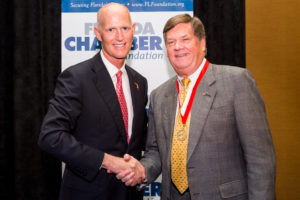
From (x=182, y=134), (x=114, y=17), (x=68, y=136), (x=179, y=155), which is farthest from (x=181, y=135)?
(x=114, y=17)

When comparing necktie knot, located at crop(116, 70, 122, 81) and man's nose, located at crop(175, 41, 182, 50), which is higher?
man's nose, located at crop(175, 41, 182, 50)

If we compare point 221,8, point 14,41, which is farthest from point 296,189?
point 14,41

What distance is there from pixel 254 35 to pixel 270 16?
0.92 feet

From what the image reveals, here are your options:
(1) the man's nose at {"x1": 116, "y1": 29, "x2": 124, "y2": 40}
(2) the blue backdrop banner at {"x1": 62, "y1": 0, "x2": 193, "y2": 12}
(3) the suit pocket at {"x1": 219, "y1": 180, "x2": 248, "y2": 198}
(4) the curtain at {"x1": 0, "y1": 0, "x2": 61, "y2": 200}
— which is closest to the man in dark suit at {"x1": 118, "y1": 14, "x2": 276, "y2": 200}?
(3) the suit pocket at {"x1": 219, "y1": 180, "x2": 248, "y2": 198}

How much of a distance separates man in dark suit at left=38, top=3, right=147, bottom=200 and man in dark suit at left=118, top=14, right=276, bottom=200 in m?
0.18

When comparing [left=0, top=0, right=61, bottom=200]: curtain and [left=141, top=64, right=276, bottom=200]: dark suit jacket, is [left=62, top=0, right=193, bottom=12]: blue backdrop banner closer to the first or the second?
[left=0, top=0, right=61, bottom=200]: curtain

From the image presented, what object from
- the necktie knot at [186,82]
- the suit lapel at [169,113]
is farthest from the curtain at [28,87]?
the necktie knot at [186,82]

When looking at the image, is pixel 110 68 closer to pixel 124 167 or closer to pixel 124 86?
pixel 124 86

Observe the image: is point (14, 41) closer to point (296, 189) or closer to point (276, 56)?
point (276, 56)

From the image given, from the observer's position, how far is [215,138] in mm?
1634

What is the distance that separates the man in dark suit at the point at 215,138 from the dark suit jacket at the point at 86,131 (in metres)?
0.18

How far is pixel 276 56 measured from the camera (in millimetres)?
3100

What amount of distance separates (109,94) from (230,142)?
33.9 inches

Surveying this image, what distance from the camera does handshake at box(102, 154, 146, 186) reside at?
5.62 ft
